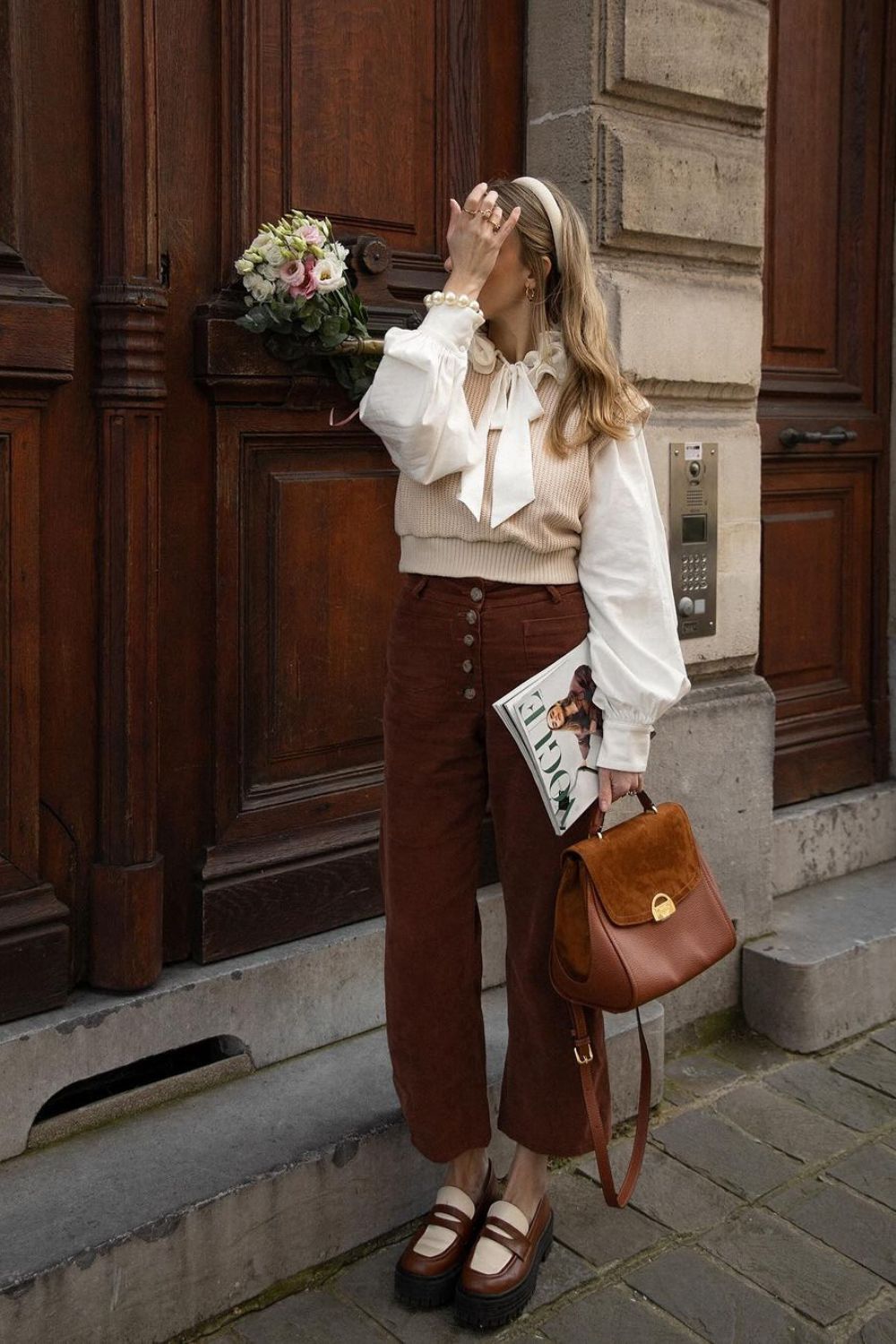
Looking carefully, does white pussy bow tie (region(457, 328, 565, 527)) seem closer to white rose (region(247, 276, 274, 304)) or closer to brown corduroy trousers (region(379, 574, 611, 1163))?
brown corduroy trousers (region(379, 574, 611, 1163))

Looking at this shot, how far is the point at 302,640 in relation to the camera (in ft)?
11.3

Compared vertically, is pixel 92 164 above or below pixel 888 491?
above

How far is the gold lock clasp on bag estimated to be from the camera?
2.69m

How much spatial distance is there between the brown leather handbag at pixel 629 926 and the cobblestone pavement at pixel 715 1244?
0.97 feet

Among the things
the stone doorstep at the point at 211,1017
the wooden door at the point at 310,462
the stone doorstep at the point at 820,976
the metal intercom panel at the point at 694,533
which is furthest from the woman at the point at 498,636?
the stone doorstep at the point at 820,976

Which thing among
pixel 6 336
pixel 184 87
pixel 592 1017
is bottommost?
pixel 592 1017

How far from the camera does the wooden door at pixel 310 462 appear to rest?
3.24 metres

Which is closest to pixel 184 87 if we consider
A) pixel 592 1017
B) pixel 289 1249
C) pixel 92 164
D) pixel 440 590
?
pixel 92 164

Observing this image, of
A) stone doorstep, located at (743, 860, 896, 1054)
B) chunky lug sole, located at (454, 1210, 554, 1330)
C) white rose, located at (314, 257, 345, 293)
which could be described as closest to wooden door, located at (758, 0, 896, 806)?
stone doorstep, located at (743, 860, 896, 1054)

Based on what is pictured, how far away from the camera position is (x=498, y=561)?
2682 mm

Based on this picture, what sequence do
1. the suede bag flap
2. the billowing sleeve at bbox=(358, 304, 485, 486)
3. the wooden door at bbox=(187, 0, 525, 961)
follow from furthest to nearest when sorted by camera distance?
the wooden door at bbox=(187, 0, 525, 961) < the suede bag flap < the billowing sleeve at bbox=(358, 304, 485, 486)

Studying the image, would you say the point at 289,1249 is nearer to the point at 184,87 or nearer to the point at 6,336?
the point at 6,336

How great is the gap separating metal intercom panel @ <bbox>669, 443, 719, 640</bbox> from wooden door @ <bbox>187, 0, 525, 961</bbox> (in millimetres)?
770

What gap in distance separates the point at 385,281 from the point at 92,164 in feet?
2.42
